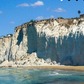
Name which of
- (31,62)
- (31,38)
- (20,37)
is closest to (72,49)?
(31,62)

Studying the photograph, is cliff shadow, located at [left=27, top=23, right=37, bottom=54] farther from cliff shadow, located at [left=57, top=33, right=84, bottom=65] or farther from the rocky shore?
cliff shadow, located at [left=57, top=33, right=84, bottom=65]

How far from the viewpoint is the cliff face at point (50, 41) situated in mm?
72950

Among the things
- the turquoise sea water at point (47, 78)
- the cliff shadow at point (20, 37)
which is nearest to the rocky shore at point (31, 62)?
the cliff shadow at point (20, 37)

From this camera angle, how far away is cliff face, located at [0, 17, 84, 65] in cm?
7295

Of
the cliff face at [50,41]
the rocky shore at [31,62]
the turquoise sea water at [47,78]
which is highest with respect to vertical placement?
the cliff face at [50,41]

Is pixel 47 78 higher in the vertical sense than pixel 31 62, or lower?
lower

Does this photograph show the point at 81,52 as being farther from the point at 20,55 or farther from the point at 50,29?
the point at 20,55

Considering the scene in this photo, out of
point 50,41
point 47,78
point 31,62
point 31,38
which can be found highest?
point 31,38

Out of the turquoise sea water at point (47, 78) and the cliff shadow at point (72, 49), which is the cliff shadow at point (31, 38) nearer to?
the cliff shadow at point (72, 49)

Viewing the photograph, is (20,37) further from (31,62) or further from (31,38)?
(31,62)

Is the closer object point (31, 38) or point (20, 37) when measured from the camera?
point (31, 38)

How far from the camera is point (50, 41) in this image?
83.3m

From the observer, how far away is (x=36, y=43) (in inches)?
3593

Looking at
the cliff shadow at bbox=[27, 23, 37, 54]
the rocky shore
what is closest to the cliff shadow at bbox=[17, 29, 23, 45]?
the cliff shadow at bbox=[27, 23, 37, 54]
